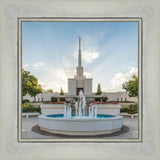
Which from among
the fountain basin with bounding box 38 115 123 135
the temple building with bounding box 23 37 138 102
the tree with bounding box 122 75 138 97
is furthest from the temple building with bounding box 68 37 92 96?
the fountain basin with bounding box 38 115 123 135

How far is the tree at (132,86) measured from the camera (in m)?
10.2

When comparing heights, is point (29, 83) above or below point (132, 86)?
above

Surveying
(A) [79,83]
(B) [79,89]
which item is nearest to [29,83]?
(A) [79,83]

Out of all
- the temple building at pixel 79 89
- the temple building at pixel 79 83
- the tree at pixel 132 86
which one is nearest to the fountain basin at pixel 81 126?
the tree at pixel 132 86

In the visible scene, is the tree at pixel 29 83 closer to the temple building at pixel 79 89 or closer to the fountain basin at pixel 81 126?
the temple building at pixel 79 89

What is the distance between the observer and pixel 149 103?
2.93 metres

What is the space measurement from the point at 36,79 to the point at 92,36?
191 inches

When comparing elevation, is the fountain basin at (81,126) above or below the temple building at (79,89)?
below

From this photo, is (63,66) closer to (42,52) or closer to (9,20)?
(42,52)

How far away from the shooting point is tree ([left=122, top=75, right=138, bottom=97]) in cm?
1016

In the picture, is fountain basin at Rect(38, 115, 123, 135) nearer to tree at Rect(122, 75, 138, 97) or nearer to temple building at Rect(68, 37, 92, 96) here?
tree at Rect(122, 75, 138, 97)

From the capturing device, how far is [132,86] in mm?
10375

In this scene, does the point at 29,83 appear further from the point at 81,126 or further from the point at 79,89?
the point at 81,126

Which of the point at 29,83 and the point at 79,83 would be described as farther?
the point at 79,83
